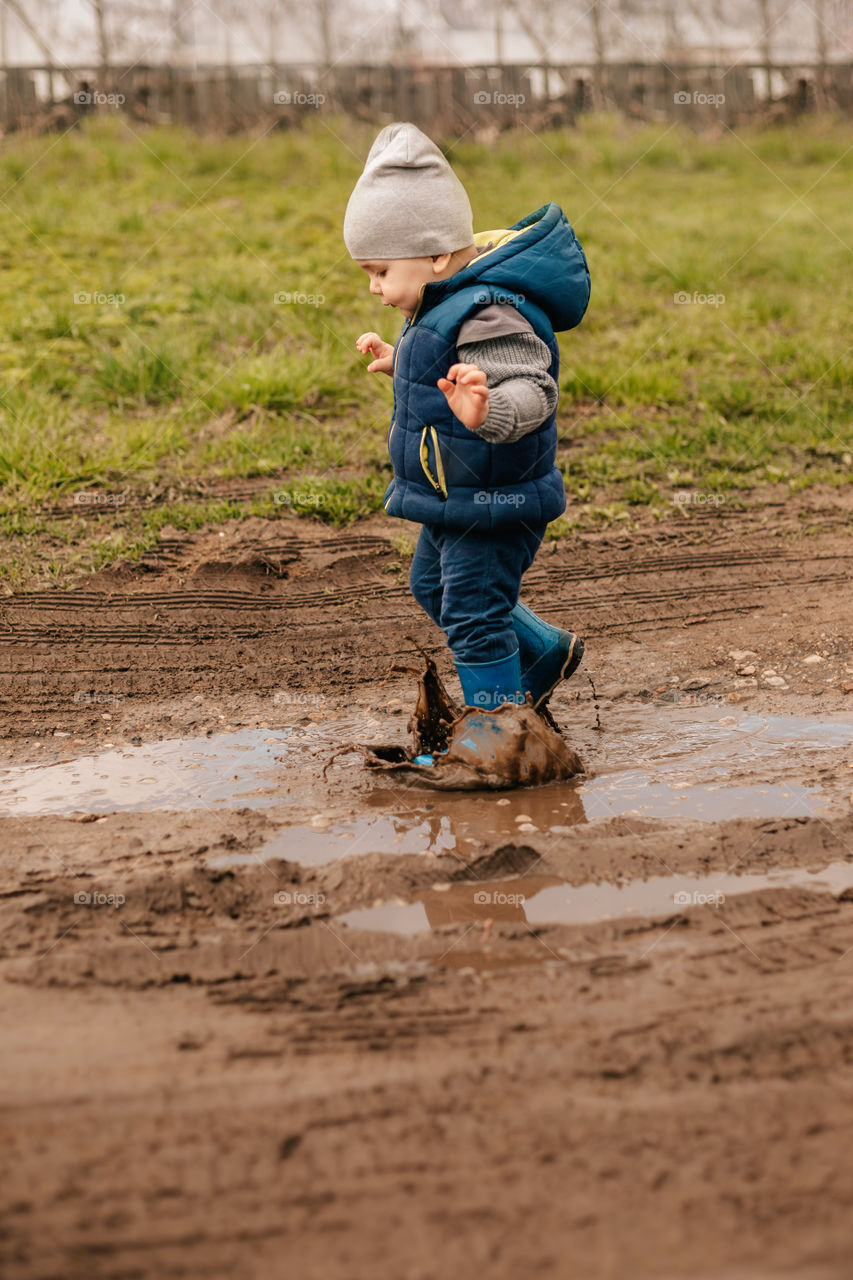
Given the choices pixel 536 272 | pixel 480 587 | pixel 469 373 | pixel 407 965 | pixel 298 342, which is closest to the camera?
pixel 407 965

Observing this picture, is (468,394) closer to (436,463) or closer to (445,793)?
(436,463)

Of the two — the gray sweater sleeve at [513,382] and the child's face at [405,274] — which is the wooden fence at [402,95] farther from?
the gray sweater sleeve at [513,382]

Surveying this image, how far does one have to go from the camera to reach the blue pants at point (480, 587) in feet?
10.1

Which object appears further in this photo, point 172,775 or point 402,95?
point 402,95

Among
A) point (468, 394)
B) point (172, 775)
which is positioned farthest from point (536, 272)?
point (172, 775)

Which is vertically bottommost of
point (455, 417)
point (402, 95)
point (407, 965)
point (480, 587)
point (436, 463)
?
point (407, 965)

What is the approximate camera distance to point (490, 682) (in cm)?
315

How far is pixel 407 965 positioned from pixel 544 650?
1.38 m

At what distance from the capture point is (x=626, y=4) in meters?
11.8

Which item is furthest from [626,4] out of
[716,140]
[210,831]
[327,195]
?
[210,831]

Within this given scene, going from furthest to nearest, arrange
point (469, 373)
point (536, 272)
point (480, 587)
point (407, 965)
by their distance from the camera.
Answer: point (480, 587) → point (536, 272) → point (469, 373) → point (407, 965)

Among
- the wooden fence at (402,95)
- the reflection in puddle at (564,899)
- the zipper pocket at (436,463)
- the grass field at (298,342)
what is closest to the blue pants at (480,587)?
the zipper pocket at (436,463)

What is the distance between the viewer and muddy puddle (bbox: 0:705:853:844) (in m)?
2.93

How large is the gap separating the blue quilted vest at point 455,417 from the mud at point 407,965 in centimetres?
81
